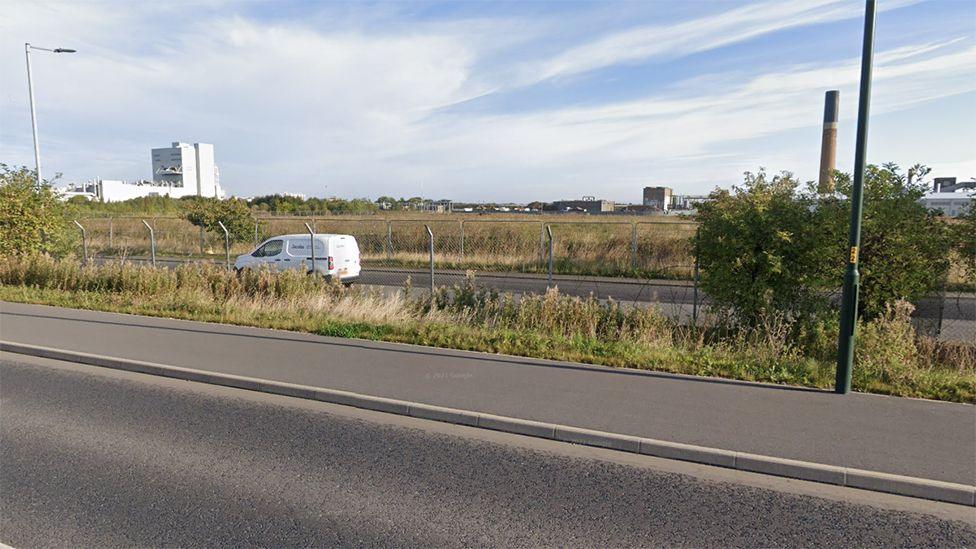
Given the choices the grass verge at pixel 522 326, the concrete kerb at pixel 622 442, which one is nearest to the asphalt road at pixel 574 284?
the grass verge at pixel 522 326

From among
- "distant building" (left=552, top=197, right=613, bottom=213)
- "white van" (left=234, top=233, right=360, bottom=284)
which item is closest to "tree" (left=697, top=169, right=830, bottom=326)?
"white van" (left=234, top=233, right=360, bottom=284)

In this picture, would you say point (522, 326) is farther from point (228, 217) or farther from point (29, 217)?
point (228, 217)

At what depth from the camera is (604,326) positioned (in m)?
8.43

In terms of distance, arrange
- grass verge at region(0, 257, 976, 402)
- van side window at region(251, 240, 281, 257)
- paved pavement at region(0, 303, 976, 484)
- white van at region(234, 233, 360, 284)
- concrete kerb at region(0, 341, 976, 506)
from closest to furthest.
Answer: concrete kerb at region(0, 341, 976, 506) < paved pavement at region(0, 303, 976, 484) < grass verge at region(0, 257, 976, 402) < white van at region(234, 233, 360, 284) < van side window at region(251, 240, 281, 257)

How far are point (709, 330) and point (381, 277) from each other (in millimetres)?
12310

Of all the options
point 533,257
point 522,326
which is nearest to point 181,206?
point 533,257

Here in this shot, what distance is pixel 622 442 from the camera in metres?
4.55

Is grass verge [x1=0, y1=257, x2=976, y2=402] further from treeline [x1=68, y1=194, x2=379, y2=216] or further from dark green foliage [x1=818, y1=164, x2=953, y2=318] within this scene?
treeline [x1=68, y1=194, x2=379, y2=216]

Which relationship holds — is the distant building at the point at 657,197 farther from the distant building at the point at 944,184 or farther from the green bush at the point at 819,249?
the green bush at the point at 819,249

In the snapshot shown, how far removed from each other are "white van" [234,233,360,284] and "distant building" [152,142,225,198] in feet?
346

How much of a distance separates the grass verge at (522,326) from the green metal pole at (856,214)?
1.24 feet

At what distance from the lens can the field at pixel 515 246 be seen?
19531 mm

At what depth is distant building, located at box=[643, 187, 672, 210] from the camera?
2706 inches

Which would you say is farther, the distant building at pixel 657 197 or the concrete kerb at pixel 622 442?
the distant building at pixel 657 197
